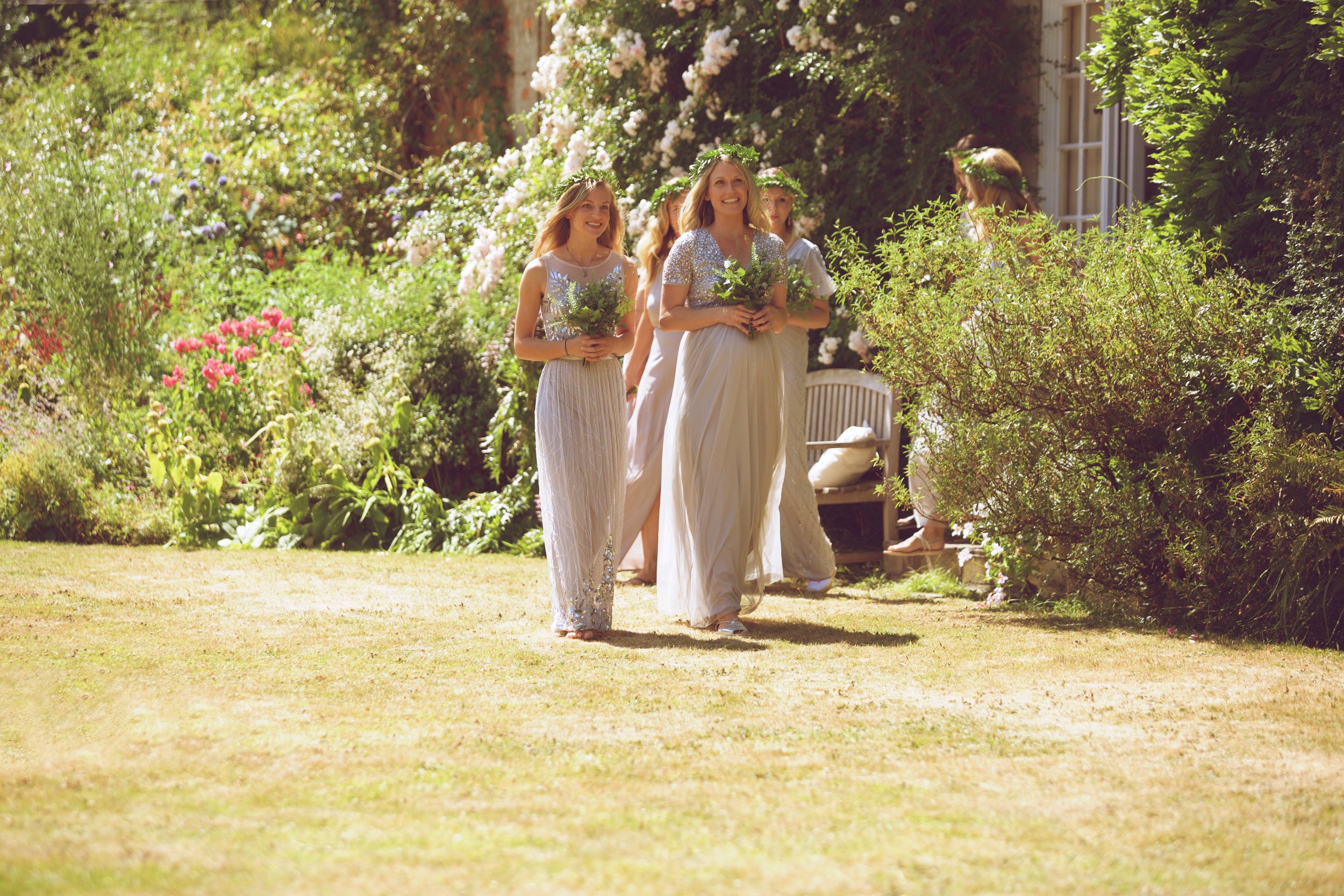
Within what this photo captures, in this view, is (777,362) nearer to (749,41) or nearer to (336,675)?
(336,675)

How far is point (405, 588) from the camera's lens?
23.3ft

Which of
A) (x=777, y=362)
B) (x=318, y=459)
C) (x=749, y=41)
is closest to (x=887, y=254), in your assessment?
(x=777, y=362)

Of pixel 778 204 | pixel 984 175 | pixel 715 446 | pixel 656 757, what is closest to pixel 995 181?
pixel 984 175

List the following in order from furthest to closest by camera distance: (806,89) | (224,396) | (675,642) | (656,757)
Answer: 1. (224,396)
2. (806,89)
3. (675,642)
4. (656,757)

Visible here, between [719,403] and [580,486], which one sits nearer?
[580,486]

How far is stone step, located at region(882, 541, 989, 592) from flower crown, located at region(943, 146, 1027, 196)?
5.88 feet

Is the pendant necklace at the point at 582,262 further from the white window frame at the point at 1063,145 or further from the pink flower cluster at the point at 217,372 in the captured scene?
the pink flower cluster at the point at 217,372

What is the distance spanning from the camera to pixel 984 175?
6.84m

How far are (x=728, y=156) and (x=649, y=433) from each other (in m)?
2.03

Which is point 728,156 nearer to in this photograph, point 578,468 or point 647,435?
point 578,468

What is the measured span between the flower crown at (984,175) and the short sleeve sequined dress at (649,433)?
168cm

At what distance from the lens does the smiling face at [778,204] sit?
7078 mm

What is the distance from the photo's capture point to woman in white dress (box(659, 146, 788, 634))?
5.77m

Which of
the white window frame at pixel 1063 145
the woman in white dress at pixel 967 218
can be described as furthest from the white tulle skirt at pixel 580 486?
the white window frame at pixel 1063 145
